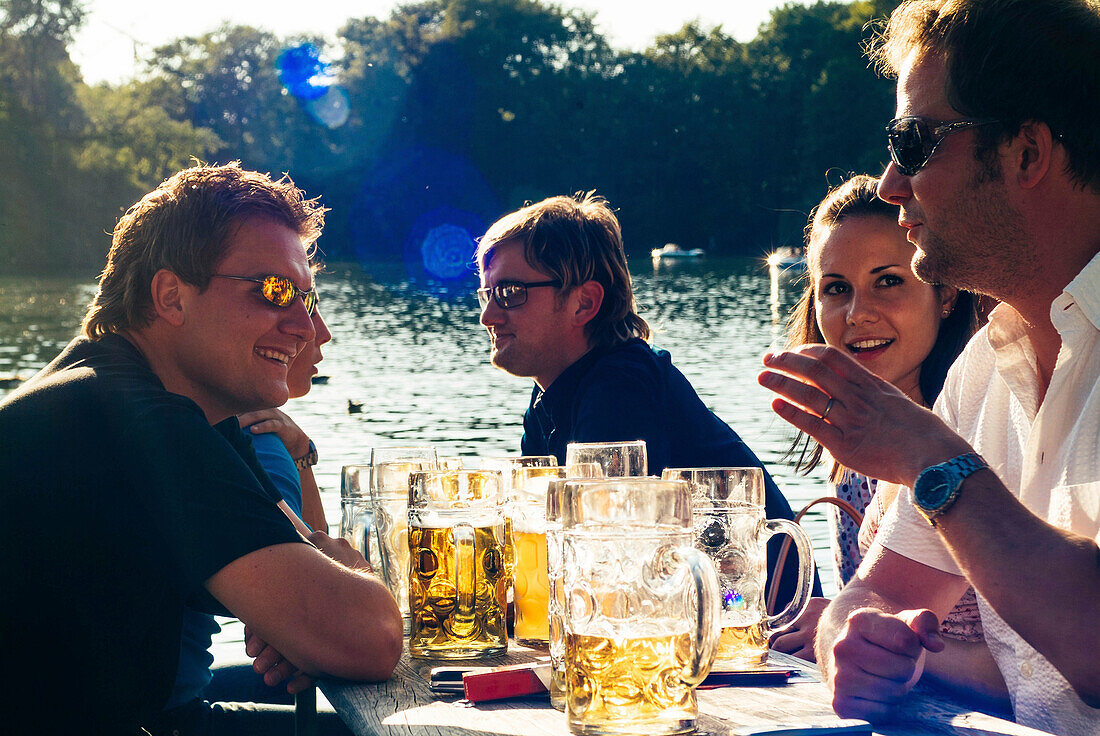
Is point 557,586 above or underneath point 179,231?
underneath

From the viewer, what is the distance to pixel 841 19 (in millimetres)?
64625

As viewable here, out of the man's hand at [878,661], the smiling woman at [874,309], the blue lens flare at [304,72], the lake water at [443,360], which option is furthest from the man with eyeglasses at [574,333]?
the blue lens flare at [304,72]

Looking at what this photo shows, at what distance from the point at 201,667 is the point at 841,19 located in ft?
221

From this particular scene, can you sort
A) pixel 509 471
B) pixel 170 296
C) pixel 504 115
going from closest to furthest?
pixel 509 471
pixel 170 296
pixel 504 115

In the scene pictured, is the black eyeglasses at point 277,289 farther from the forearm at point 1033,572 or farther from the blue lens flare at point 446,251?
the blue lens flare at point 446,251

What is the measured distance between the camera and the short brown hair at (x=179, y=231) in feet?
8.07

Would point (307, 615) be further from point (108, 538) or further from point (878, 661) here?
point (878, 661)

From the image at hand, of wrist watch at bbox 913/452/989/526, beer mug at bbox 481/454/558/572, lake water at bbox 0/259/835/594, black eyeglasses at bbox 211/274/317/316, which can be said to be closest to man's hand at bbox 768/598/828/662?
beer mug at bbox 481/454/558/572

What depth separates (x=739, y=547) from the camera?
1.84 meters

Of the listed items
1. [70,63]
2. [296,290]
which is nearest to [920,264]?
[296,290]

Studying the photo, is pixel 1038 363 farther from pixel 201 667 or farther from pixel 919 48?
pixel 201 667

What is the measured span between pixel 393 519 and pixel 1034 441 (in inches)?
45.5

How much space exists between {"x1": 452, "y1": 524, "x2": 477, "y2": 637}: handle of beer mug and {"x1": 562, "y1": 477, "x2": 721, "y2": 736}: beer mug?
1.33 ft

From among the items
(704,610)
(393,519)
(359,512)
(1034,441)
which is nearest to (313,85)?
(359,512)
